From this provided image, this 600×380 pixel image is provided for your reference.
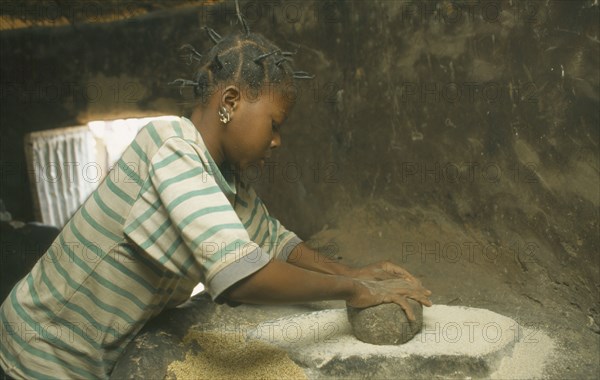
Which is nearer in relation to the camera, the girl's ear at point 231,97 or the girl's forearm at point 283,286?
the girl's forearm at point 283,286

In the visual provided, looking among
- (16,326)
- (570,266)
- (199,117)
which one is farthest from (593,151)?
(16,326)

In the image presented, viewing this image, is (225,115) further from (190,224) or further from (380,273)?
(380,273)

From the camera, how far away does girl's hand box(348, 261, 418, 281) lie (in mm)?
1842

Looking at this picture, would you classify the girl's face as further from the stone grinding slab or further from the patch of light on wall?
the patch of light on wall

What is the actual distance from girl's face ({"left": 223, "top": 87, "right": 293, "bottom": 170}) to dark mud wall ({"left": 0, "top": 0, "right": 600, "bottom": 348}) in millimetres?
895

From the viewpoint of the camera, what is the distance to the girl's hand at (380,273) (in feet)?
6.04

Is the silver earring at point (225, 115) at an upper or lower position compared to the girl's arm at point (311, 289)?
upper

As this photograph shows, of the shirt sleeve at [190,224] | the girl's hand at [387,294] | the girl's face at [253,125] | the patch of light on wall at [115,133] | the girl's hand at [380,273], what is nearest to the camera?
the shirt sleeve at [190,224]

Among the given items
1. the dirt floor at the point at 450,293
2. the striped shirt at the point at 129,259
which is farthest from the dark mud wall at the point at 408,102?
the striped shirt at the point at 129,259

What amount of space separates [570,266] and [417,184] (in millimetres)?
710

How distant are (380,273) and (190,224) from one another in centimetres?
73

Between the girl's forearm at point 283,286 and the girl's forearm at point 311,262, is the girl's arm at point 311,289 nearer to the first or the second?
the girl's forearm at point 283,286

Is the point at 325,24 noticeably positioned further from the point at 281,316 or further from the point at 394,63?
the point at 281,316

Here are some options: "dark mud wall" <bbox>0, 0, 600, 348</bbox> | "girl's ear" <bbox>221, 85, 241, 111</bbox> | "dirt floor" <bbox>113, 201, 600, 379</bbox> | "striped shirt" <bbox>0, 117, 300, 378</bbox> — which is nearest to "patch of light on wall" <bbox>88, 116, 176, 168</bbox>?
"dark mud wall" <bbox>0, 0, 600, 348</bbox>
